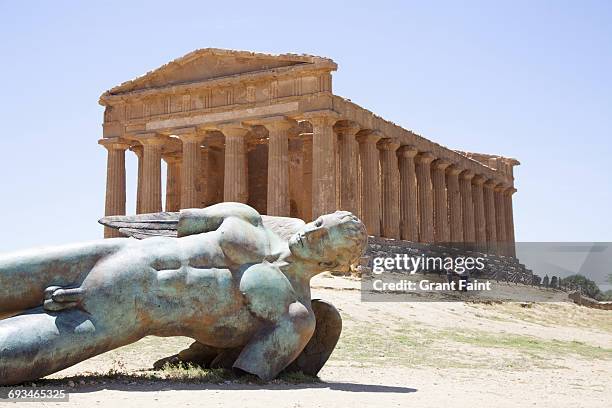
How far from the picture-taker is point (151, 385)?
24.4 feet

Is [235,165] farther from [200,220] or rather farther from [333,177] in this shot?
[200,220]

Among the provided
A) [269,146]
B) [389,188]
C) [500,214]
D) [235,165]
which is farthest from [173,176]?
[500,214]

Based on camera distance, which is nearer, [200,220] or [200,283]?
[200,283]

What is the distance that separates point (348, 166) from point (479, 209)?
2056 centimetres

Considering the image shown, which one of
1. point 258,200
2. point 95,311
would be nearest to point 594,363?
point 95,311

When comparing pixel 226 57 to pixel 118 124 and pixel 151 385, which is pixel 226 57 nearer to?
pixel 118 124

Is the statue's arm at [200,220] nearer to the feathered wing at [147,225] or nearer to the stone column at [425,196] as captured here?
the feathered wing at [147,225]

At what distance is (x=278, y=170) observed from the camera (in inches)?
1339

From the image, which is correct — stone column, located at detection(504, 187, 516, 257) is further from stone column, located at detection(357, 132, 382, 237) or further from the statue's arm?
the statue's arm

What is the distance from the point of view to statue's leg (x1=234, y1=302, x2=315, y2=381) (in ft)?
24.8

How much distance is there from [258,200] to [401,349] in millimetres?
27746

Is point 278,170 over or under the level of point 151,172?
under

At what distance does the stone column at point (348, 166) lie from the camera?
34.6m

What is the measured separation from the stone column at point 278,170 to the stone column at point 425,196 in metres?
11.6
